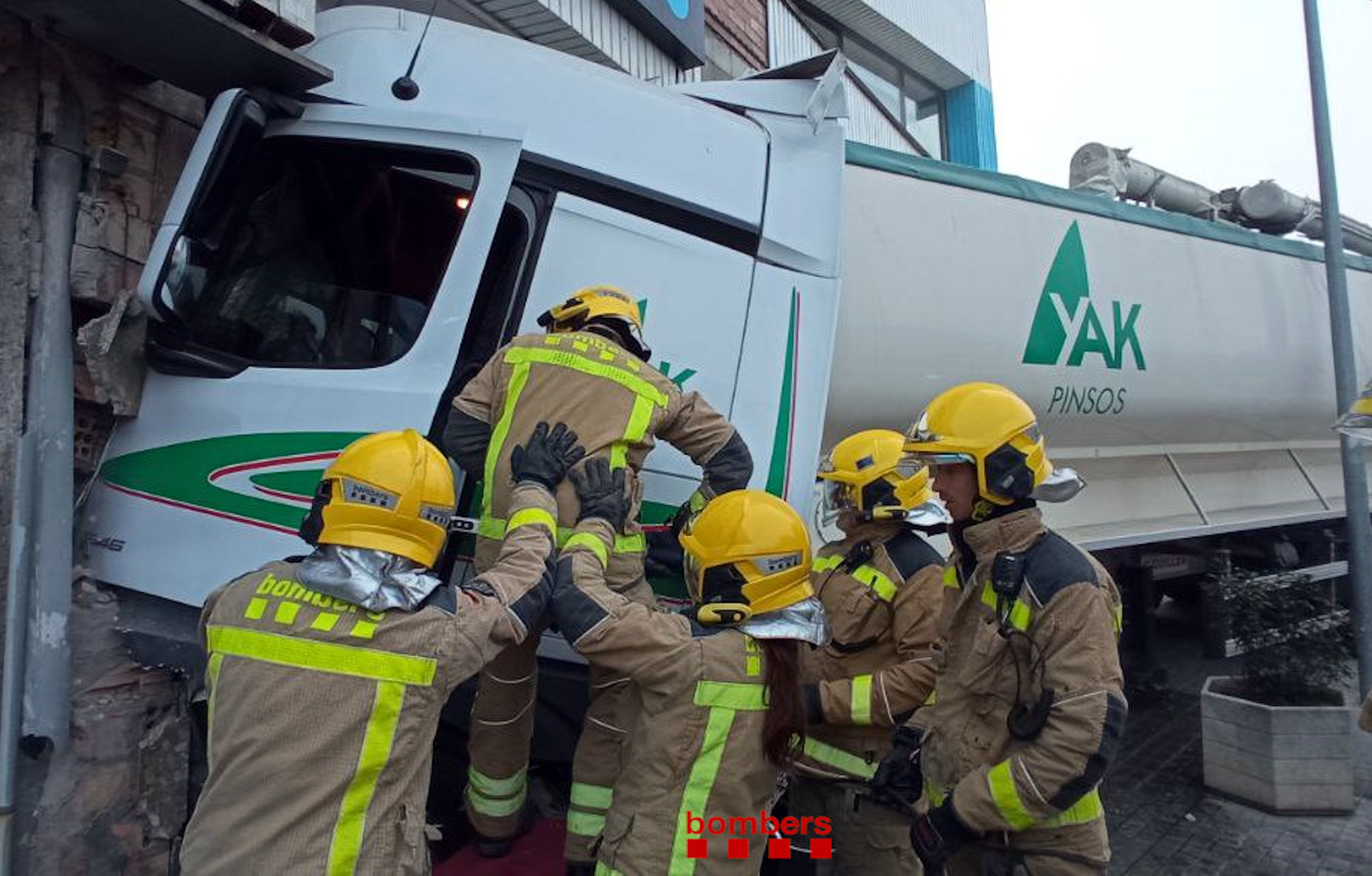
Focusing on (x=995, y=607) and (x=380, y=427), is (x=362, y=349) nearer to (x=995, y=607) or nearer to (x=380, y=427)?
(x=380, y=427)

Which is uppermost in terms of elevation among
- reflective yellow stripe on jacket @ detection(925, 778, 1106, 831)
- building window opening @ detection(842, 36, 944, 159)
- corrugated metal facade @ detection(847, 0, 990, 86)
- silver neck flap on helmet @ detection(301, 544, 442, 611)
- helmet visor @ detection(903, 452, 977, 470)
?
corrugated metal facade @ detection(847, 0, 990, 86)

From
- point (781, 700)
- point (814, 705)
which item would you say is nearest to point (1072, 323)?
point (814, 705)

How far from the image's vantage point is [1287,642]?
13.6 ft

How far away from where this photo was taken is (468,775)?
7.79 ft

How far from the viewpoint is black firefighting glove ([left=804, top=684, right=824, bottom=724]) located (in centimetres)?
227

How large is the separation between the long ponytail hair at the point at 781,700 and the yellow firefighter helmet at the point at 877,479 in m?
0.65

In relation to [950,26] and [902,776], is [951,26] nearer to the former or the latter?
[950,26]

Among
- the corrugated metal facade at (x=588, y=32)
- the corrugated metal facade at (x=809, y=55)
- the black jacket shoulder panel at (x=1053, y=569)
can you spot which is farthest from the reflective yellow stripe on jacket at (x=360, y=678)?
the corrugated metal facade at (x=809, y=55)

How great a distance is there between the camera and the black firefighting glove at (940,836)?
1824mm

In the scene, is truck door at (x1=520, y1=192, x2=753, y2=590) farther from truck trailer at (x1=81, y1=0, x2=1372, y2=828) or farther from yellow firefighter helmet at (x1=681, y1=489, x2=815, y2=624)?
yellow firefighter helmet at (x1=681, y1=489, x2=815, y2=624)

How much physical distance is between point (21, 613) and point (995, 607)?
7.54 ft

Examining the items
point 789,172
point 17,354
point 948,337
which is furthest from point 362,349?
point 948,337

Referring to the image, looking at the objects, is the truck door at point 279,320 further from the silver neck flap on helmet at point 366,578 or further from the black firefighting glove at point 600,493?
the silver neck flap on helmet at point 366,578

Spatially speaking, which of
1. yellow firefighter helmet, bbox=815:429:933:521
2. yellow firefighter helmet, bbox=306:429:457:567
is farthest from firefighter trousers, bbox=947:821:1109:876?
yellow firefighter helmet, bbox=306:429:457:567
